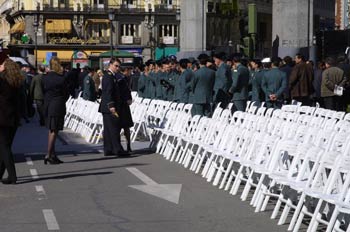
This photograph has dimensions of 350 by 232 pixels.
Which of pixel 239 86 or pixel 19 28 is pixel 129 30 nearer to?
pixel 19 28


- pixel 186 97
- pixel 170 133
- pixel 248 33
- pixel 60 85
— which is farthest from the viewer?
pixel 248 33

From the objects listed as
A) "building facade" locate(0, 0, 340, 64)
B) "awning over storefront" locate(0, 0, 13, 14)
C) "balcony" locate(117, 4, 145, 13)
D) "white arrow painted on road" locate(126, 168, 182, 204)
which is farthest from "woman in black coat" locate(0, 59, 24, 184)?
"awning over storefront" locate(0, 0, 13, 14)

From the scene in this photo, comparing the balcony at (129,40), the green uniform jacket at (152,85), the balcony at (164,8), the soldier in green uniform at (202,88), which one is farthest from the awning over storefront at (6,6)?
the soldier in green uniform at (202,88)

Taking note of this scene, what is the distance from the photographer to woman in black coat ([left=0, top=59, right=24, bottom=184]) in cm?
1506

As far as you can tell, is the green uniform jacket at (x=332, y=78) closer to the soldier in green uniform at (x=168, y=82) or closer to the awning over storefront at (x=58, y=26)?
the soldier in green uniform at (x=168, y=82)

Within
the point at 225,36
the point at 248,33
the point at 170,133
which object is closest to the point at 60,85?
the point at 170,133

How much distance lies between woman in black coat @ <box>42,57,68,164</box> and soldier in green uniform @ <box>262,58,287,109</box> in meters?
6.70

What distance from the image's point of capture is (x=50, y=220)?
38.9 feet

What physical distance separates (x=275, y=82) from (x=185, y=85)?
247 cm

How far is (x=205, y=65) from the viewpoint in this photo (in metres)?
22.9

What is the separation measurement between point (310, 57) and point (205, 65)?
26.1ft

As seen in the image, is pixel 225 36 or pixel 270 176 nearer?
pixel 270 176

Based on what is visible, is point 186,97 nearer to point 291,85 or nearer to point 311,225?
point 291,85

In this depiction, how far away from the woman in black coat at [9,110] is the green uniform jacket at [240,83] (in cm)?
884
